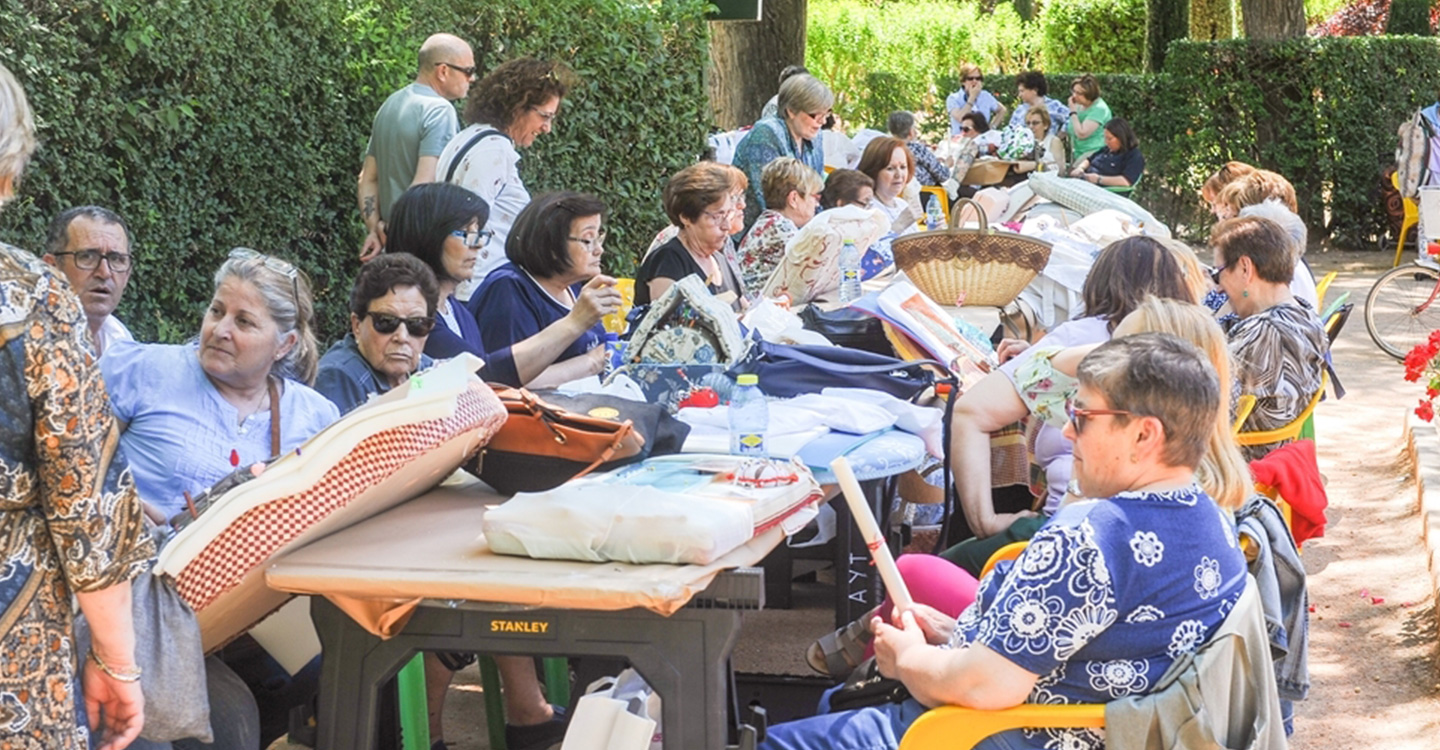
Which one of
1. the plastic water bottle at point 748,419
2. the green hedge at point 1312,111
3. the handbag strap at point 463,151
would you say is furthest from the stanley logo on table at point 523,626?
the green hedge at point 1312,111

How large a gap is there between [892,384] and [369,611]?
198cm

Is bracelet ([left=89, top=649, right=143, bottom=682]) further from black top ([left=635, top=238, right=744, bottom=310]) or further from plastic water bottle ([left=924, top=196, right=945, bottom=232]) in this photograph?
plastic water bottle ([left=924, top=196, right=945, bottom=232])

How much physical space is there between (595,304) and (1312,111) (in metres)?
13.5

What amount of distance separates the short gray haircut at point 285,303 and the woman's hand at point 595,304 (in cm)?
93

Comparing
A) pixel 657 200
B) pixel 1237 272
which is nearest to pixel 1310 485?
pixel 1237 272

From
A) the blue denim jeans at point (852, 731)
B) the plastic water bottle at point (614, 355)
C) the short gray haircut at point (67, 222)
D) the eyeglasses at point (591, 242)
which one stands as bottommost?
the blue denim jeans at point (852, 731)

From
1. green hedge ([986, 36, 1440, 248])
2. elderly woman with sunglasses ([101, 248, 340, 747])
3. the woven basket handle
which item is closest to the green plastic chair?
elderly woman with sunglasses ([101, 248, 340, 747])

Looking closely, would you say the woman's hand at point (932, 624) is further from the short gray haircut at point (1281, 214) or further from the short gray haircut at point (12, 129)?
the short gray haircut at point (1281, 214)

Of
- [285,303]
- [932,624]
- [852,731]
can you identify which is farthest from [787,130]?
[852,731]

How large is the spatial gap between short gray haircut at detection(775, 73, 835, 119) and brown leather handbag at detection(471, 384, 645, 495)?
544 centimetres

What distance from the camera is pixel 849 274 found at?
657 centimetres

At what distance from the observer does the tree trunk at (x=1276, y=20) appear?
654 inches

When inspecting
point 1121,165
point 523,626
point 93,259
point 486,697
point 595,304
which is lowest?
point 486,697

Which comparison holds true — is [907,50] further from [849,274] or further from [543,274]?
[543,274]
